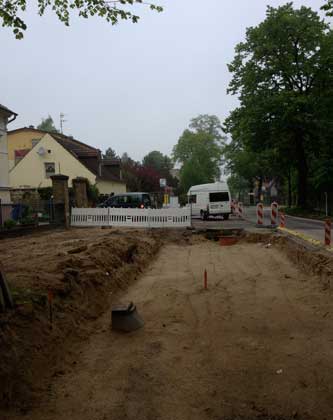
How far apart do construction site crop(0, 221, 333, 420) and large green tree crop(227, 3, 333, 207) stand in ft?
69.1

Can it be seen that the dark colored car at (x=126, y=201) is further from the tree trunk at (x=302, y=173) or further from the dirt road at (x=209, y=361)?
the dirt road at (x=209, y=361)

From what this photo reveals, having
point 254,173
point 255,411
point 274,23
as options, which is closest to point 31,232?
point 255,411

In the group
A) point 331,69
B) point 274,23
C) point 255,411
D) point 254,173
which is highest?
point 274,23

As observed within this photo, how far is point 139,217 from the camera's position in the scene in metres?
20.5

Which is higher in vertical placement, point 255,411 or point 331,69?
point 331,69

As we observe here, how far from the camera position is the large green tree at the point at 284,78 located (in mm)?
28641

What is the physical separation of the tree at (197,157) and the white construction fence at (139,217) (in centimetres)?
5236

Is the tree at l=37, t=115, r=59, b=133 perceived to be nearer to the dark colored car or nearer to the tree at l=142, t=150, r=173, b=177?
the tree at l=142, t=150, r=173, b=177

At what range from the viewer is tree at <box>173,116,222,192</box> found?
2874 inches

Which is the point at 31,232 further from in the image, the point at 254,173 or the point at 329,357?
the point at 254,173

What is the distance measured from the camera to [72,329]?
5926 mm

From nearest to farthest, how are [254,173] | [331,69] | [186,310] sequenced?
[186,310]
[331,69]
[254,173]

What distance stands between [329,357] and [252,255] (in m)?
8.70

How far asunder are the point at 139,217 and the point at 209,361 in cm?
1577
